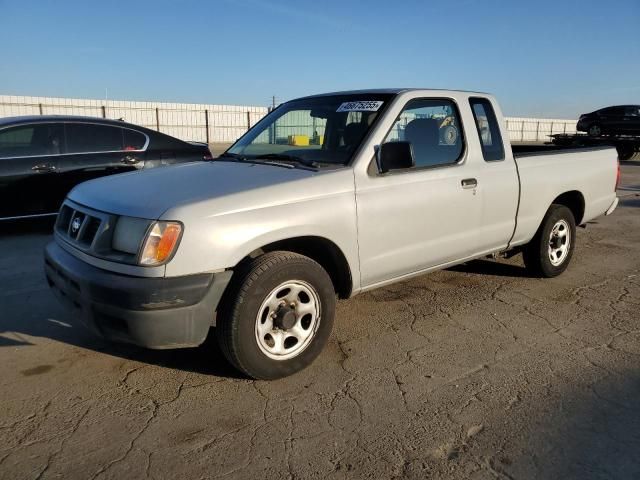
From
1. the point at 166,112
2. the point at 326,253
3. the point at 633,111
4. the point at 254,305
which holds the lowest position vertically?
the point at 254,305

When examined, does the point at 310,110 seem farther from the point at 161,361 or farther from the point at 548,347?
the point at 548,347

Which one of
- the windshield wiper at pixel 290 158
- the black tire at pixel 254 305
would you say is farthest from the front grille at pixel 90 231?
the windshield wiper at pixel 290 158

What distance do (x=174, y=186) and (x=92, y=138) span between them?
453 centimetres

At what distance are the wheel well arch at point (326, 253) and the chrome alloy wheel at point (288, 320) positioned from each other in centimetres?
28

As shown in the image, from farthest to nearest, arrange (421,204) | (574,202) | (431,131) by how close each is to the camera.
Answer: (574,202)
(431,131)
(421,204)

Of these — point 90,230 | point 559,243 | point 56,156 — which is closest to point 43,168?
point 56,156

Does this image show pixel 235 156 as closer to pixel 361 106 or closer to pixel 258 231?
pixel 361 106

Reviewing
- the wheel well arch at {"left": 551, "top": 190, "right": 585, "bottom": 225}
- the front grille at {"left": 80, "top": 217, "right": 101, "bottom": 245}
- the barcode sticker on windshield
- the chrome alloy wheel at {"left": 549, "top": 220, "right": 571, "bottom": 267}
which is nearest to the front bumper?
the front grille at {"left": 80, "top": 217, "right": 101, "bottom": 245}

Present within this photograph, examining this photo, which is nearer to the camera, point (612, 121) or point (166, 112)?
point (612, 121)

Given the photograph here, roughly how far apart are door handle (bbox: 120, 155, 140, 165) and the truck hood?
3.62 m

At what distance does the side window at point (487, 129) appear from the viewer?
14.6ft

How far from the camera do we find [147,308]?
273 centimetres

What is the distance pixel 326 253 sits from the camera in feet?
11.6

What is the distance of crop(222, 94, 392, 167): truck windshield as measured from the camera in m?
3.79
